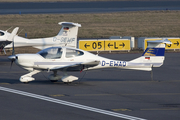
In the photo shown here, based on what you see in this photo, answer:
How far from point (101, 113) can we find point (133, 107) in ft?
4.76

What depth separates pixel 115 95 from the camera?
14.0m

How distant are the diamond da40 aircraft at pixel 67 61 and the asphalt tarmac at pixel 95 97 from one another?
28.4 inches

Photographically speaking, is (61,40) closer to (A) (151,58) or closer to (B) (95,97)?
(A) (151,58)

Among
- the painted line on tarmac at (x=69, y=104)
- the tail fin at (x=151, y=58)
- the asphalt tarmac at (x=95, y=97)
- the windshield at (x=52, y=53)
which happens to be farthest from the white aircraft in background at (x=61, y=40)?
the painted line on tarmac at (x=69, y=104)

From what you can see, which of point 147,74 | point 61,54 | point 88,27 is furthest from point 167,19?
point 61,54

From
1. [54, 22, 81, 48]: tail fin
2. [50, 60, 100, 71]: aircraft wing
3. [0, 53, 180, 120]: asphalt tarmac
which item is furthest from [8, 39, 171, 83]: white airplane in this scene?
[54, 22, 81, 48]: tail fin

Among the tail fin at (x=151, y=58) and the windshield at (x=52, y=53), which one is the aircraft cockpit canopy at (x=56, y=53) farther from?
the tail fin at (x=151, y=58)

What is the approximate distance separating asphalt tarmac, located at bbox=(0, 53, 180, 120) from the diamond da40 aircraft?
72cm

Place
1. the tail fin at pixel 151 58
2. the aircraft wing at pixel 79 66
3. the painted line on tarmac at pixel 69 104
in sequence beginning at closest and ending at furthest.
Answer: the painted line on tarmac at pixel 69 104 → the aircraft wing at pixel 79 66 → the tail fin at pixel 151 58

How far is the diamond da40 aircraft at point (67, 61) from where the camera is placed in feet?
52.5

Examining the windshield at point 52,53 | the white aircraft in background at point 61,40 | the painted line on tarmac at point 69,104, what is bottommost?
the painted line on tarmac at point 69,104

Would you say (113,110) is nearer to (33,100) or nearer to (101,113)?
(101,113)

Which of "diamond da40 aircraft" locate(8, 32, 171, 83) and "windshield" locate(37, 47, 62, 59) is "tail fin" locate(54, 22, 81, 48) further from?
"windshield" locate(37, 47, 62, 59)

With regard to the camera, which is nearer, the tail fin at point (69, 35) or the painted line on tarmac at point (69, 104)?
the painted line on tarmac at point (69, 104)
